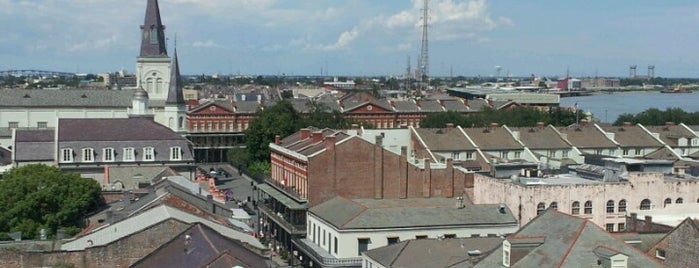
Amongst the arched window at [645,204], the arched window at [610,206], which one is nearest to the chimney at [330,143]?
the arched window at [610,206]

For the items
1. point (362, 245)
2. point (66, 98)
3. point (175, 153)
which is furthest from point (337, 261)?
point (66, 98)

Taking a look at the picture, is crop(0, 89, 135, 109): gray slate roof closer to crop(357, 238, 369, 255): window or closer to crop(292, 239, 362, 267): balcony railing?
crop(292, 239, 362, 267): balcony railing

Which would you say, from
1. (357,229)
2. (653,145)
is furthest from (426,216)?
(653,145)

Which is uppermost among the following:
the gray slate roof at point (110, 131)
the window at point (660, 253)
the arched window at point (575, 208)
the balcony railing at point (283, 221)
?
the gray slate roof at point (110, 131)

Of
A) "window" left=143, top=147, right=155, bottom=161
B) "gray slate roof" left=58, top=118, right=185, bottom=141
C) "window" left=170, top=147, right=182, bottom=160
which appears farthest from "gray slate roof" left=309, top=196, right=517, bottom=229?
"gray slate roof" left=58, top=118, right=185, bottom=141

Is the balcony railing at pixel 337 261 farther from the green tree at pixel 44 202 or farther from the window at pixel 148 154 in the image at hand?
the window at pixel 148 154

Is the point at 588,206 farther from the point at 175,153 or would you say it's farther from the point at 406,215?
the point at 175,153
